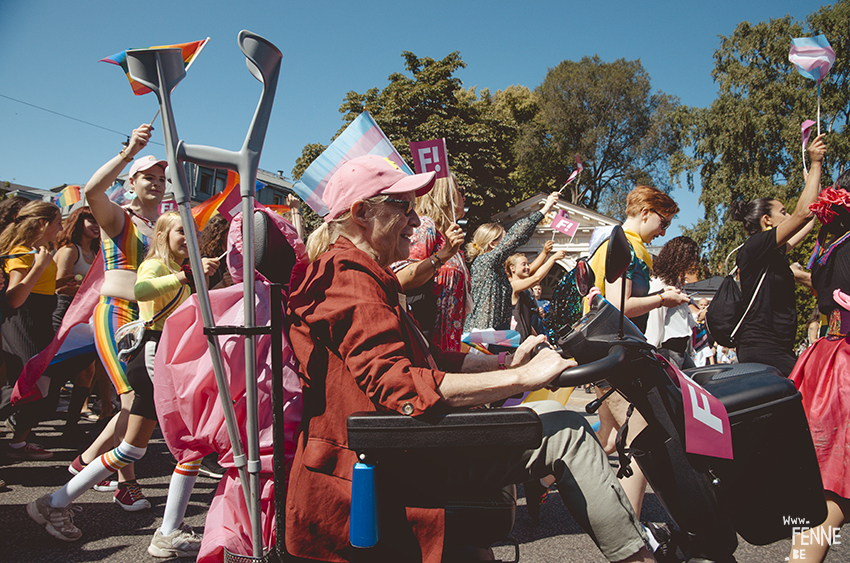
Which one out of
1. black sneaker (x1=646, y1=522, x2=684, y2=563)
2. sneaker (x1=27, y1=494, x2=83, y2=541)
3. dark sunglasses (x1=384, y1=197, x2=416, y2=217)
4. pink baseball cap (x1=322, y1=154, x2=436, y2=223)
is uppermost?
pink baseball cap (x1=322, y1=154, x2=436, y2=223)

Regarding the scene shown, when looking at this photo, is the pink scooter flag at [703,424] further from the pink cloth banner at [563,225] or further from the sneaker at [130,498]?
the pink cloth banner at [563,225]

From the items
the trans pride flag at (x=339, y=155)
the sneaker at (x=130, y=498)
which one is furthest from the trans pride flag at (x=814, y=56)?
the sneaker at (x=130, y=498)

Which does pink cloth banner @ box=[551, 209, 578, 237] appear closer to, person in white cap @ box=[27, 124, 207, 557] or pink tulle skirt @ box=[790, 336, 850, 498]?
pink tulle skirt @ box=[790, 336, 850, 498]

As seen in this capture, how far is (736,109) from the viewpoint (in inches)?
886

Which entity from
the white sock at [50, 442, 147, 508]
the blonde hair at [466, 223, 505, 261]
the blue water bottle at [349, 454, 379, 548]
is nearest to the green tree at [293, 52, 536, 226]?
the blonde hair at [466, 223, 505, 261]

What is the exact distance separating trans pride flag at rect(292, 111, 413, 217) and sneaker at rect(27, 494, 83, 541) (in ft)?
6.52

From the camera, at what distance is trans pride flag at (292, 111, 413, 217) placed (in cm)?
213

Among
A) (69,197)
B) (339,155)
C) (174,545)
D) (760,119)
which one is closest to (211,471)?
(174,545)

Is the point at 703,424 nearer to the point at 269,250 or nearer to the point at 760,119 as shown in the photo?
the point at 269,250

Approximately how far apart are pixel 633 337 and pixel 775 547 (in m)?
2.04

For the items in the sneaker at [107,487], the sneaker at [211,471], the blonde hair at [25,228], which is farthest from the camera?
the blonde hair at [25,228]

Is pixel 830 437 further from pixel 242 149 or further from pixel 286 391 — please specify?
pixel 242 149

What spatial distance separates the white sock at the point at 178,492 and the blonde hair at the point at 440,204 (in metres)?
1.88

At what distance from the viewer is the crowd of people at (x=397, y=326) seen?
1.40 meters
